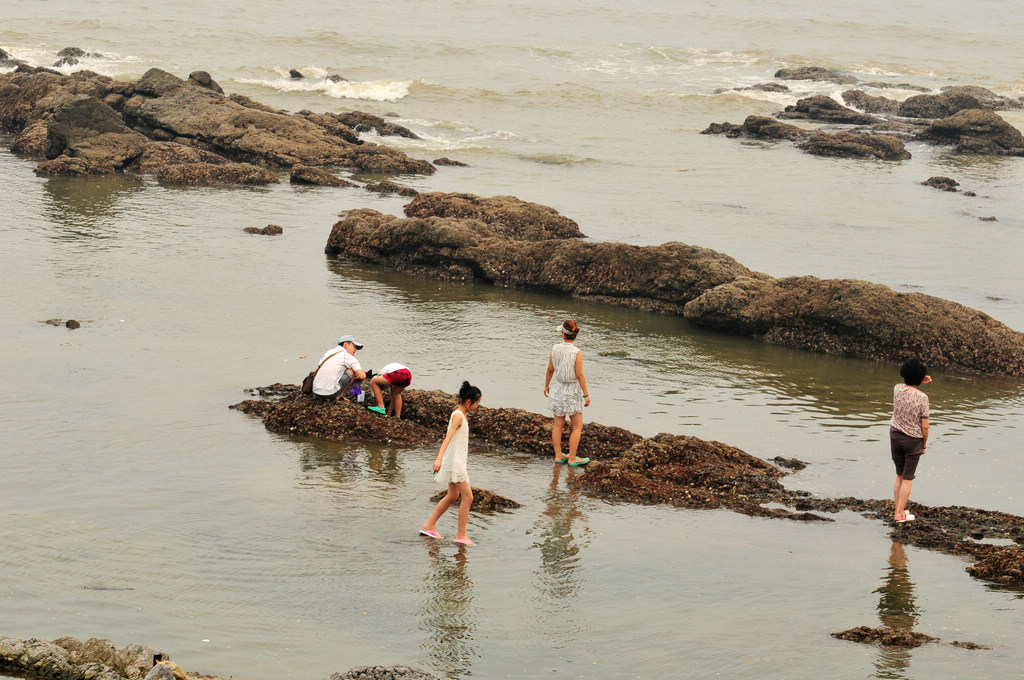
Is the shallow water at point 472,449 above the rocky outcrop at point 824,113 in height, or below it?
below

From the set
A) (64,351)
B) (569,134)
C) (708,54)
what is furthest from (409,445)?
(708,54)

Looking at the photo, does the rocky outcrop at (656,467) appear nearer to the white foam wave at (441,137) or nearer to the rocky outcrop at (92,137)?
the rocky outcrop at (92,137)

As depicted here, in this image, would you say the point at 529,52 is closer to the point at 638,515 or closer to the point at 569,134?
the point at 569,134

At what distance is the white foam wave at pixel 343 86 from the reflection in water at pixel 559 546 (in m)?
42.1

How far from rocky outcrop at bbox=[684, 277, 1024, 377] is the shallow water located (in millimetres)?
558

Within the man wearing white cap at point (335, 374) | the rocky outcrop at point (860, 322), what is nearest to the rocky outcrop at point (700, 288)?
the rocky outcrop at point (860, 322)

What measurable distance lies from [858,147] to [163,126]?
23740mm

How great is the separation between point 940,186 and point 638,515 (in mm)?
27092

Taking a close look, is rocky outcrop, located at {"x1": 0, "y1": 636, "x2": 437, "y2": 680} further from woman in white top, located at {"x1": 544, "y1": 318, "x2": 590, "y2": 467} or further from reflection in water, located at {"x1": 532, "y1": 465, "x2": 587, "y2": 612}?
woman in white top, located at {"x1": 544, "y1": 318, "x2": 590, "y2": 467}

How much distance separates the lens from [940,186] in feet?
112

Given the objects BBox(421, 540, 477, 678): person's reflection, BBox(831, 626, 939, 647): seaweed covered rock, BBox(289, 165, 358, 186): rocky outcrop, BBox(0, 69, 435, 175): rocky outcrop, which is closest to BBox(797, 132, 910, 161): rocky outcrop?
BBox(0, 69, 435, 175): rocky outcrop

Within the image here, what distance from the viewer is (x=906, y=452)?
10.8 meters

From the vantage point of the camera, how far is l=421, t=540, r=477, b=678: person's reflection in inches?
296

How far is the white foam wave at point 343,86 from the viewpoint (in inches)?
2018
